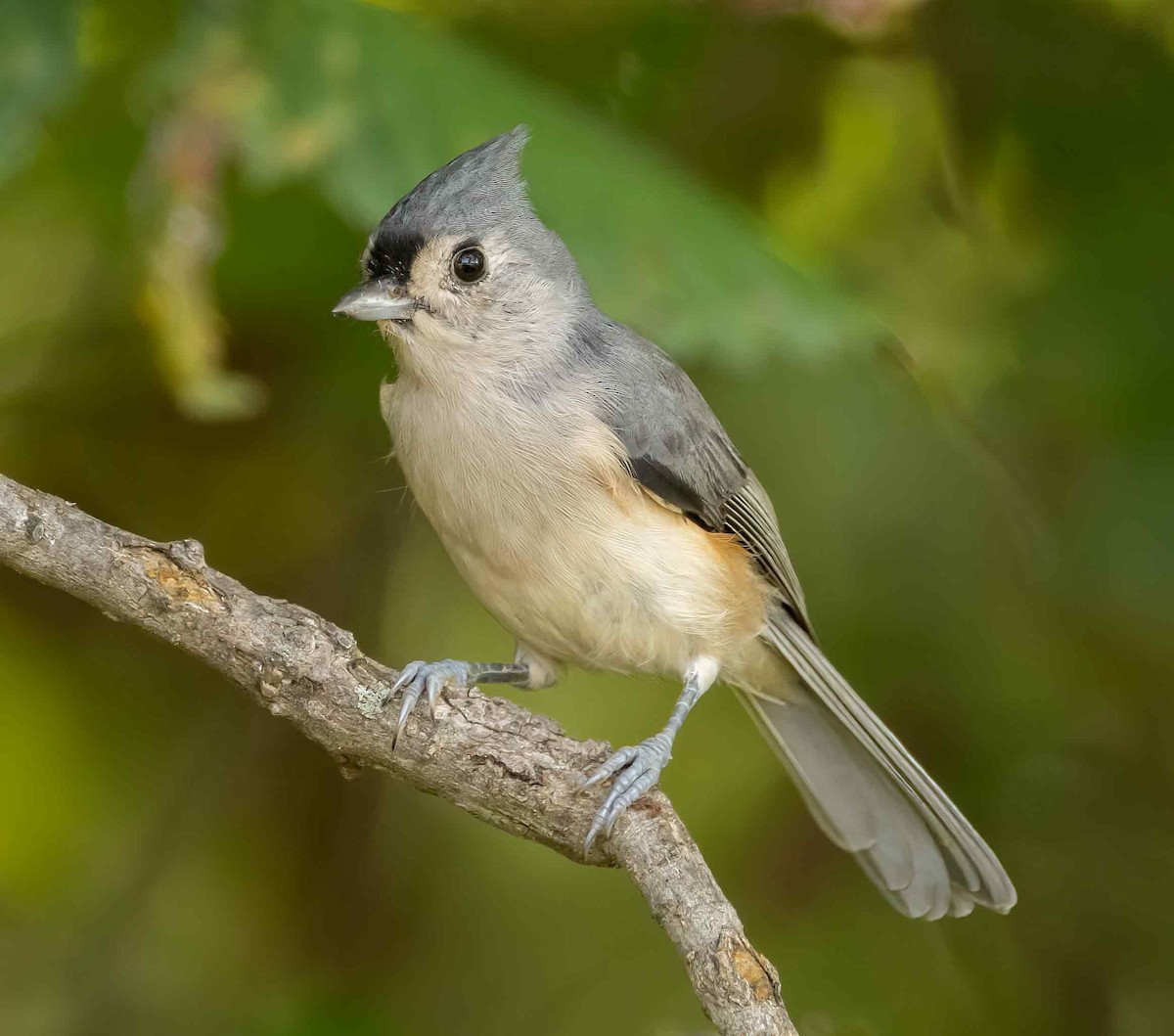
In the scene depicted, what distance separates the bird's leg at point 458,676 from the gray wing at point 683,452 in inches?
22.4

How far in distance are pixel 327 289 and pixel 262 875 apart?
1.46 metres

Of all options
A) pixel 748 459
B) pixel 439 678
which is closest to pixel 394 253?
pixel 439 678

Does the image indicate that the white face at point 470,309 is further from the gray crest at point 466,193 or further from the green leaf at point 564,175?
the green leaf at point 564,175

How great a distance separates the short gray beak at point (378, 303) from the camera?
2.65 meters

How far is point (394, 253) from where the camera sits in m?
2.72

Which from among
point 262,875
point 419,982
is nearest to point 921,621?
point 419,982

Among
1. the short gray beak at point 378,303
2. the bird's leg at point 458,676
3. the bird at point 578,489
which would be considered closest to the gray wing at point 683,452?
the bird at point 578,489

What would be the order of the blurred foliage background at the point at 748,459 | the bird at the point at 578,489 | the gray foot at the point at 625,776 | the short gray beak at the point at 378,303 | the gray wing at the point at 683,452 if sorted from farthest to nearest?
the blurred foliage background at the point at 748,459 < the gray wing at the point at 683,452 < the bird at the point at 578,489 < the short gray beak at the point at 378,303 < the gray foot at the point at 625,776

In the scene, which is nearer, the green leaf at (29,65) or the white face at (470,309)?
the green leaf at (29,65)

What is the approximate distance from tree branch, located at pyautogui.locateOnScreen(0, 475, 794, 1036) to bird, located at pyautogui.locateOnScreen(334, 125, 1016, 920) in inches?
11.6

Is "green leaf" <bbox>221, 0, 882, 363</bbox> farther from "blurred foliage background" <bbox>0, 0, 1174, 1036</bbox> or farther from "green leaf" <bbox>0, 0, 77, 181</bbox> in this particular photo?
"green leaf" <bbox>0, 0, 77, 181</bbox>

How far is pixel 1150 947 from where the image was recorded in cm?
321

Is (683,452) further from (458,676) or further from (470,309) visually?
(458,676)

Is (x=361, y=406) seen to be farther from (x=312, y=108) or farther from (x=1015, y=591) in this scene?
(x=1015, y=591)
